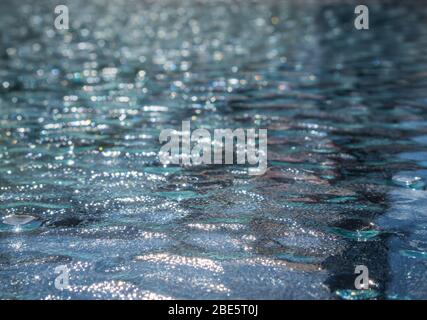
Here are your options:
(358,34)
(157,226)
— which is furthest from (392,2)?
(157,226)

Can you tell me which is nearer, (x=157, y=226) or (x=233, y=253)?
(x=233, y=253)

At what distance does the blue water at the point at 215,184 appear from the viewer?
14.5ft

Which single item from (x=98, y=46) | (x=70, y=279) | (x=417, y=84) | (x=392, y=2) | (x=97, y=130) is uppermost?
(x=392, y=2)

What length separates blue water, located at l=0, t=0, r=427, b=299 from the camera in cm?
441

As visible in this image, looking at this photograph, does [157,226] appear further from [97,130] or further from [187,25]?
[187,25]

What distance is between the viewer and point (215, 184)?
655cm

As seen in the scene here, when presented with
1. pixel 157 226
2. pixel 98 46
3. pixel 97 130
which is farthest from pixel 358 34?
pixel 157 226

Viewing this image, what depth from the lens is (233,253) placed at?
4758mm

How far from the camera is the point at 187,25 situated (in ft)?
93.9

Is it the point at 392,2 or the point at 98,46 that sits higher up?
the point at 392,2

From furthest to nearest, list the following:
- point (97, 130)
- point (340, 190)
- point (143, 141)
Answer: point (97, 130) < point (143, 141) < point (340, 190)

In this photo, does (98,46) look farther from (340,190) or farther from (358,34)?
(340,190)

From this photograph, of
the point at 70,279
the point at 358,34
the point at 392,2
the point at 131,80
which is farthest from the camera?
the point at 392,2

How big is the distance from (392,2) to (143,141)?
129 feet
